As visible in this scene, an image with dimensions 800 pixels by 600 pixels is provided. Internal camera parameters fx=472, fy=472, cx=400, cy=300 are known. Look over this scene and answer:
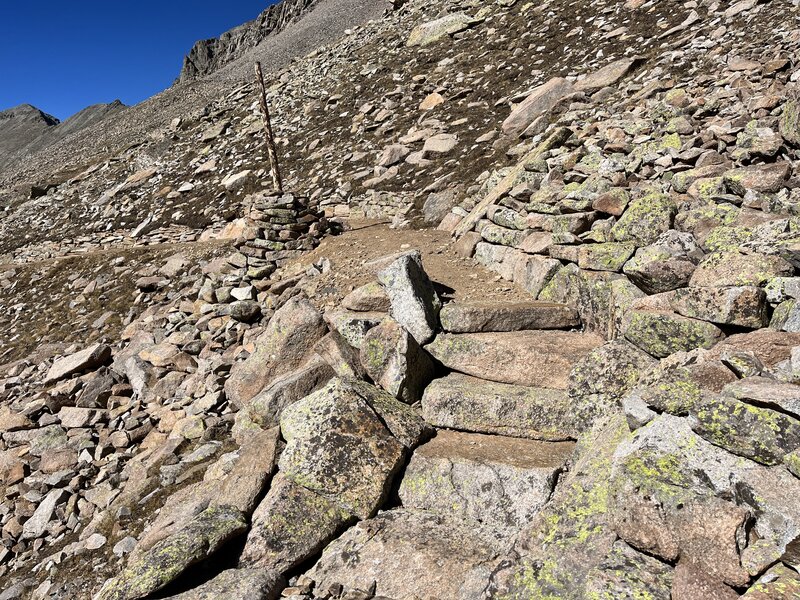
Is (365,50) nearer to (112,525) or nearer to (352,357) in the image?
(352,357)

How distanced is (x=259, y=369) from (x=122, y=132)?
4752 cm

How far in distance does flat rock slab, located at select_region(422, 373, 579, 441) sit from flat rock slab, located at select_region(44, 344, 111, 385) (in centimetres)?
1070

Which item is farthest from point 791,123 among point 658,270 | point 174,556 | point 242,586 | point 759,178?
point 174,556

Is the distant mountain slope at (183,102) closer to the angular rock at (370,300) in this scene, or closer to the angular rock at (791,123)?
the angular rock at (370,300)

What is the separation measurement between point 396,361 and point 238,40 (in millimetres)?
109895

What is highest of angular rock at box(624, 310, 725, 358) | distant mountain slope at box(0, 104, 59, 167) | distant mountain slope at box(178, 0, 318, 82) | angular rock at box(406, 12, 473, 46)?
distant mountain slope at box(0, 104, 59, 167)

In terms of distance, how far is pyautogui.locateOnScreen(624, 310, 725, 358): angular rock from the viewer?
6180mm

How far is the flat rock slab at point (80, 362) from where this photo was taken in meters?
13.5

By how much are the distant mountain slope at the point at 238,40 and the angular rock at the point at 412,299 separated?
8390 cm

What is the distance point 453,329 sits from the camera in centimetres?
908

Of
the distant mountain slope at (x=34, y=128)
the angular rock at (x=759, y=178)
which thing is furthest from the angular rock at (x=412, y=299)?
the distant mountain slope at (x=34, y=128)

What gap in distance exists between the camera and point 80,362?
13.5 metres

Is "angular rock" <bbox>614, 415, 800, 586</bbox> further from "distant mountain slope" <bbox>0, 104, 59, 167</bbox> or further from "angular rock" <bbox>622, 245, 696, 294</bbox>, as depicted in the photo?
"distant mountain slope" <bbox>0, 104, 59, 167</bbox>

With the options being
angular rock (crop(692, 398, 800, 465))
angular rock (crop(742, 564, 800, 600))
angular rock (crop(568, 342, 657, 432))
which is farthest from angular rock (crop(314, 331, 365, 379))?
A: angular rock (crop(742, 564, 800, 600))
